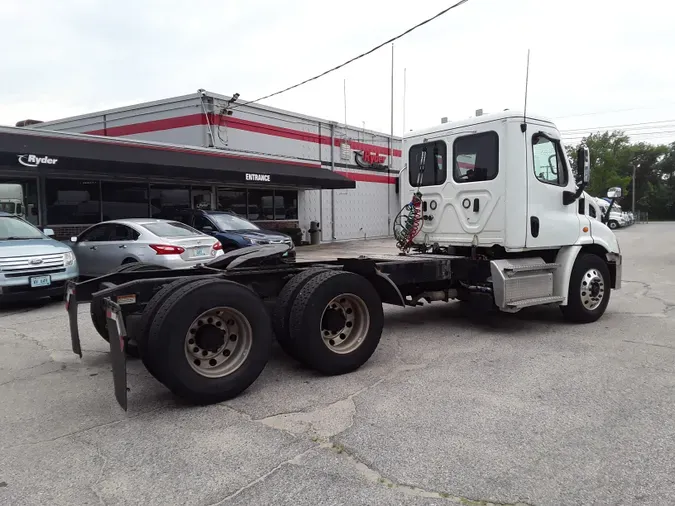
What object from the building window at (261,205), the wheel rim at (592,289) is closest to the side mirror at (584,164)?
the wheel rim at (592,289)

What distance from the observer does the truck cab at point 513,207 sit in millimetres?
6387

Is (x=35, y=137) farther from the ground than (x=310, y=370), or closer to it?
farther from the ground

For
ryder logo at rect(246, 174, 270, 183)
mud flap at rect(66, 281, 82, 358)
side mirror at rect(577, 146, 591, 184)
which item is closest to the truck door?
side mirror at rect(577, 146, 591, 184)

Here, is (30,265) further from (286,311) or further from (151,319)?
(286,311)

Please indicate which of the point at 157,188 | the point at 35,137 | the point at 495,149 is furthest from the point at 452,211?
the point at 157,188

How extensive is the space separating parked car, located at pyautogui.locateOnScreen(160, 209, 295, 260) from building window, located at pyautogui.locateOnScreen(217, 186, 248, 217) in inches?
170

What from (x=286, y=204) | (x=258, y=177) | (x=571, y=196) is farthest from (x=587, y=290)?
(x=286, y=204)

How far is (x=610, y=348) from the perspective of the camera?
5898 mm

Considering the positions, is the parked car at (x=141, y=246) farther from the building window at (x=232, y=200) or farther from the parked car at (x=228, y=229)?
the building window at (x=232, y=200)

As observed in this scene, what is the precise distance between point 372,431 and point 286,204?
19196mm

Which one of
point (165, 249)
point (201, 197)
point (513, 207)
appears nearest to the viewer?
point (513, 207)

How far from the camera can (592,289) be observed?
23.3ft

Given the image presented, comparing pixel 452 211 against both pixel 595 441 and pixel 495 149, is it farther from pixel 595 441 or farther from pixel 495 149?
pixel 595 441

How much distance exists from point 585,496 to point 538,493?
251 millimetres
